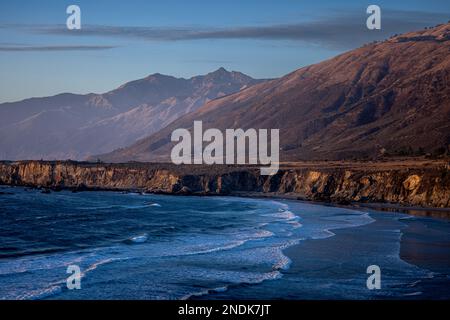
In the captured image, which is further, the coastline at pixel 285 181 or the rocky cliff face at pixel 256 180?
the rocky cliff face at pixel 256 180

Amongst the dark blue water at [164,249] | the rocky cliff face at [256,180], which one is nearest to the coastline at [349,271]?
the dark blue water at [164,249]

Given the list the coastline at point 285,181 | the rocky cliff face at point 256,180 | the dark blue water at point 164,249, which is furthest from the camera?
the rocky cliff face at point 256,180

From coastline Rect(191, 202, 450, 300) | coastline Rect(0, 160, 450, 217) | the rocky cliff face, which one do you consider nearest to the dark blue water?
coastline Rect(191, 202, 450, 300)

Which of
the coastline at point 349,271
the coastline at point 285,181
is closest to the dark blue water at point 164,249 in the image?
the coastline at point 349,271

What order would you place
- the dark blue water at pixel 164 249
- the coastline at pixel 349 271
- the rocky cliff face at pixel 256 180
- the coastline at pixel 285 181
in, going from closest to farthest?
1. the coastline at pixel 349 271
2. the dark blue water at pixel 164 249
3. the coastline at pixel 285 181
4. the rocky cliff face at pixel 256 180

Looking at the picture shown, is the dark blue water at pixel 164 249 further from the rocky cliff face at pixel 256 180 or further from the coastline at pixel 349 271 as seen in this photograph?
the rocky cliff face at pixel 256 180

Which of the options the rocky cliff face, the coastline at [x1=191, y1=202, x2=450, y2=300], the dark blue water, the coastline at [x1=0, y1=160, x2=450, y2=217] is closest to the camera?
the coastline at [x1=191, y1=202, x2=450, y2=300]

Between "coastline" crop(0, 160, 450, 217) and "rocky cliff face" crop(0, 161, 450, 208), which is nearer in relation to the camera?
"coastline" crop(0, 160, 450, 217)

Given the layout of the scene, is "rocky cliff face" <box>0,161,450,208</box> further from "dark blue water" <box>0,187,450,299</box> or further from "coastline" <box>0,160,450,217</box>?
"dark blue water" <box>0,187,450,299</box>
